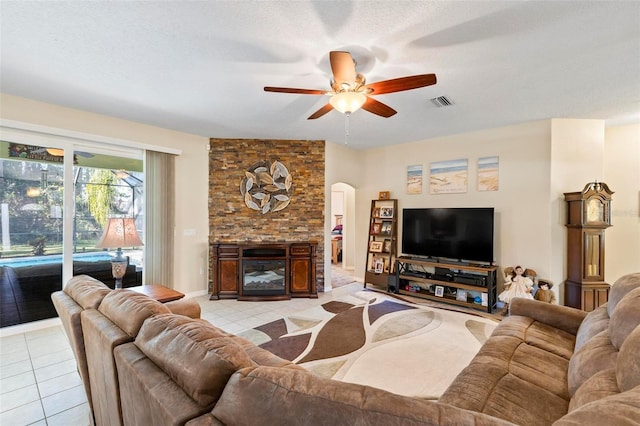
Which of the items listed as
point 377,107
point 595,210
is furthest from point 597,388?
point 595,210

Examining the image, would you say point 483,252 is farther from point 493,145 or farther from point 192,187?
point 192,187

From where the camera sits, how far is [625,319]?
1439 millimetres

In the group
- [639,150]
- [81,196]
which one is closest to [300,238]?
[81,196]

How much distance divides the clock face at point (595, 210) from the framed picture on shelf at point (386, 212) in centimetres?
267

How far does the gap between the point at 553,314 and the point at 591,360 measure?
2.86 ft

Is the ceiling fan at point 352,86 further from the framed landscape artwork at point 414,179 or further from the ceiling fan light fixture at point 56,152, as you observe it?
the ceiling fan light fixture at point 56,152

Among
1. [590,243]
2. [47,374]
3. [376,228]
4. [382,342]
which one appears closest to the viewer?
[47,374]

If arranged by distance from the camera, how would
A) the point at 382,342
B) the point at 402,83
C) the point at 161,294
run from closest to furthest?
1. the point at 402,83
2. the point at 161,294
3. the point at 382,342

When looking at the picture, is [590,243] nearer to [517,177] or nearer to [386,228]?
[517,177]

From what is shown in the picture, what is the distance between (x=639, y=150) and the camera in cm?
403

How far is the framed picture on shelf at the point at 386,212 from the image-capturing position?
17.5 feet

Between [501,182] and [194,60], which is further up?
[194,60]

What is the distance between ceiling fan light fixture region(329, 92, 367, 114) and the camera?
2342 millimetres

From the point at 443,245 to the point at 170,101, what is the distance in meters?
4.25
